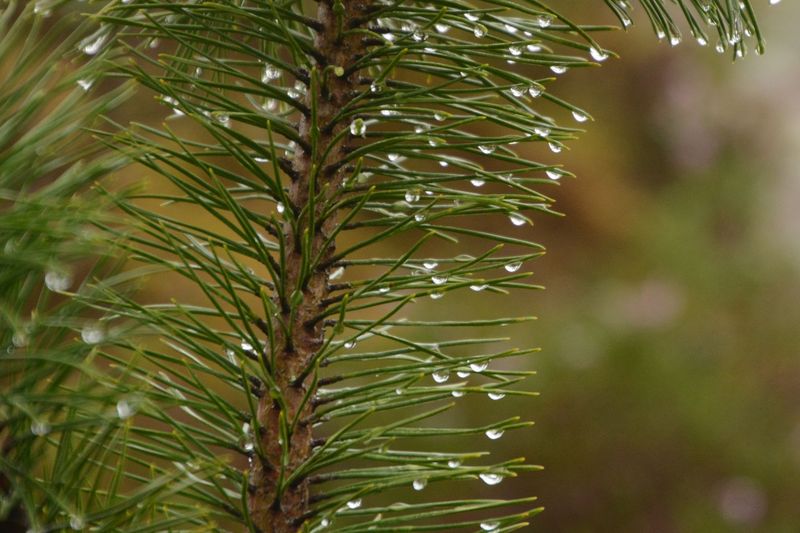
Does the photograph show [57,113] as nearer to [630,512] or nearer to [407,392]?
[407,392]

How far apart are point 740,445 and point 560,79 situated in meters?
1.32

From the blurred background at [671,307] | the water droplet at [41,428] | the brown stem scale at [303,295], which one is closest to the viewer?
the water droplet at [41,428]

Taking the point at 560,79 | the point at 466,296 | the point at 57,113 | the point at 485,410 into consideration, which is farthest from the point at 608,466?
the point at 57,113

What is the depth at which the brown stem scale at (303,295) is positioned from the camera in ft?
1.40

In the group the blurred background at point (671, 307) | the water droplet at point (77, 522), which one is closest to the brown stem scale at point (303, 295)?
the water droplet at point (77, 522)

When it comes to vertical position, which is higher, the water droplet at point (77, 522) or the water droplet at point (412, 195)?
the water droplet at point (412, 195)

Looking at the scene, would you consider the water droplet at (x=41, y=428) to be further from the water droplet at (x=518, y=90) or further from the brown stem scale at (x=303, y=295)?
the water droplet at (x=518, y=90)

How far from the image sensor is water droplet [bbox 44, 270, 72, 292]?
31 centimetres

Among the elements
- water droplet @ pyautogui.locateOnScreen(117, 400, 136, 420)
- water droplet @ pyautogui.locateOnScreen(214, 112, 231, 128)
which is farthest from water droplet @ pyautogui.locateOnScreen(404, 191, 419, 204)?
water droplet @ pyautogui.locateOnScreen(117, 400, 136, 420)

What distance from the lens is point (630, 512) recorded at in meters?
1.87

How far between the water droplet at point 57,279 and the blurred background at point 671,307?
1.62 m

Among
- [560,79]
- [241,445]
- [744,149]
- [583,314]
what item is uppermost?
[560,79]

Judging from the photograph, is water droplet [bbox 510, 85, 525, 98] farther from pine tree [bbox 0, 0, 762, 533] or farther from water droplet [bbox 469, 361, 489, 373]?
water droplet [bbox 469, 361, 489, 373]

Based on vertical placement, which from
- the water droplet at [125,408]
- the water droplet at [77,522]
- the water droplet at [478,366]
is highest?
the water droplet at [478,366]
